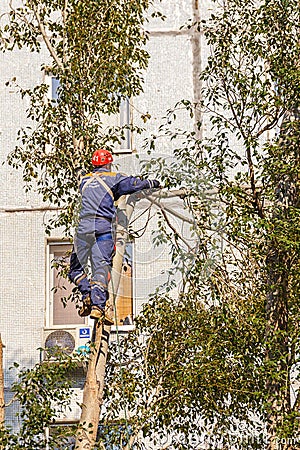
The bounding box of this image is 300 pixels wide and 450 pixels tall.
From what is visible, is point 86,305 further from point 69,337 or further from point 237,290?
point 69,337

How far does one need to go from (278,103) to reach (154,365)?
11.4ft

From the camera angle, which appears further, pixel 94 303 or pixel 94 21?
pixel 94 21

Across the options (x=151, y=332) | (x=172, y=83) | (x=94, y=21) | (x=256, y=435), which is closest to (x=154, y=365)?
(x=151, y=332)

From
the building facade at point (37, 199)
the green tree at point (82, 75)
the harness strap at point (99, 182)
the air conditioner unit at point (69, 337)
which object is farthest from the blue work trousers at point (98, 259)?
the building facade at point (37, 199)

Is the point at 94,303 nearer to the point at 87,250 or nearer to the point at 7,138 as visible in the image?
the point at 87,250

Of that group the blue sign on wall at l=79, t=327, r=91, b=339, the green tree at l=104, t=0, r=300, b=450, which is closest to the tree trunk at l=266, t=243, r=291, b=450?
the green tree at l=104, t=0, r=300, b=450

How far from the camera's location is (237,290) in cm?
1383

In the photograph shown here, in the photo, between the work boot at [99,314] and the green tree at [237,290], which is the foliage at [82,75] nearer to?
the green tree at [237,290]

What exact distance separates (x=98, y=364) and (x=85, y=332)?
6256mm

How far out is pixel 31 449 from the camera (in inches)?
471

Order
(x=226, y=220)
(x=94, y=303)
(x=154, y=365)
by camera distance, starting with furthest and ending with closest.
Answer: (x=154, y=365) < (x=226, y=220) < (x=94, y=303)

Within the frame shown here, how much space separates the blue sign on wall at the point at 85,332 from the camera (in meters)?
17.8

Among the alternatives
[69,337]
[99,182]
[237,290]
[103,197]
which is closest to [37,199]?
[69,337]

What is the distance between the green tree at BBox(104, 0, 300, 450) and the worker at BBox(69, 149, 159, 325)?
754 mm
